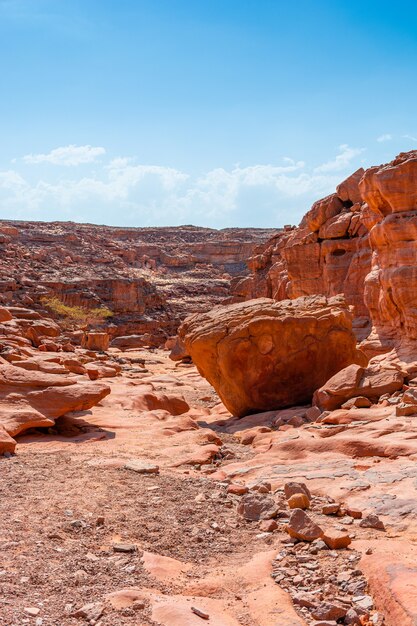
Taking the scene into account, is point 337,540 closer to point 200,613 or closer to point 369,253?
point 200,613

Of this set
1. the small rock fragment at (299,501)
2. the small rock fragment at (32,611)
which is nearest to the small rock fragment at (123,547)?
the small rock fragment at (32,611)

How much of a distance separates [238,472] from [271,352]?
201 inches

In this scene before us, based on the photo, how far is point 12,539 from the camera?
4.17 m

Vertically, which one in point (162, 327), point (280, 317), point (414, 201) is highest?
point (414, 201)

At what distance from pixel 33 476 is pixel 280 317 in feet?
22.2

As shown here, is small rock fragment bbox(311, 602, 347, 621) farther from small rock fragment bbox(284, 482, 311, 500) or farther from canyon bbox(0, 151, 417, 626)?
small rock fragment bbox(284, 482, 311, 500)

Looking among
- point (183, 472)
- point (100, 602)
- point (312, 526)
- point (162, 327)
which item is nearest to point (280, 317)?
point (183, 472)

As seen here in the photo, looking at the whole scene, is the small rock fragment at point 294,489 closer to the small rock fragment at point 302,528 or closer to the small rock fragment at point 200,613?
the small rock fragment at point 302,528

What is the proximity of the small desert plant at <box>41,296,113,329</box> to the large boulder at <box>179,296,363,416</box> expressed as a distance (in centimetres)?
2884

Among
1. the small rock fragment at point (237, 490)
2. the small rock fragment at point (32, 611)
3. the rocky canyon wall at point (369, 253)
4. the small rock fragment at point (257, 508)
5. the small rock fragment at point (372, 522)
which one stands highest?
the rocky canyon wall at point (369, 253)

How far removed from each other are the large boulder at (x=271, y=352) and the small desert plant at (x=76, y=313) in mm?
28836

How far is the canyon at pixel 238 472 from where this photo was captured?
3422 mm

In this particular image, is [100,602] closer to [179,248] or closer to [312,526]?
[312,526]

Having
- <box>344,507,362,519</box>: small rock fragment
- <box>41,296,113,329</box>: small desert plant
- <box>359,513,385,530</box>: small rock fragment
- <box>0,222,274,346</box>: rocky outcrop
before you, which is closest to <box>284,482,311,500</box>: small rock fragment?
<box>344,507,362,519</box>: small rock fragment
